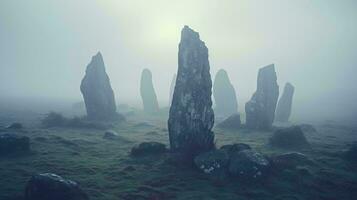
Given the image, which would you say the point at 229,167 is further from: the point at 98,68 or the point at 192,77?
the point at 98,68

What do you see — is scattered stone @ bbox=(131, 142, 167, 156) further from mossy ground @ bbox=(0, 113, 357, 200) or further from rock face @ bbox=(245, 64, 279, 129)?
rock face @ bbox=(245, 64, 279, 129)

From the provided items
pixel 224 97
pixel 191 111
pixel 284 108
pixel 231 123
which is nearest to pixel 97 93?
pixel 231 123

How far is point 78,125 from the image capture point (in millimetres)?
49938

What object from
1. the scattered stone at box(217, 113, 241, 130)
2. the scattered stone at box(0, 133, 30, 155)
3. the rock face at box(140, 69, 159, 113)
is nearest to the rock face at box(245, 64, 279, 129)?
the scattered stone at box(217, 113, 241, 130)

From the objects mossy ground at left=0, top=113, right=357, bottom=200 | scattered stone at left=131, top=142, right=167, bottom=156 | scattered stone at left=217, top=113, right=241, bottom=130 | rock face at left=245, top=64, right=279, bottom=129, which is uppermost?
rock face at left=245, top=64, right=279, bottom=129

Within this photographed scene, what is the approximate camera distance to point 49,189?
1933 centimetres

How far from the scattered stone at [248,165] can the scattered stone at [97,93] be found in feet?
115

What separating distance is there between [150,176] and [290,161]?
11690 mm

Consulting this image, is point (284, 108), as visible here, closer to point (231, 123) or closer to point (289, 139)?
point (231, 123)

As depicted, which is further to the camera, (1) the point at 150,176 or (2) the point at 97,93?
(2) the point at 97,93

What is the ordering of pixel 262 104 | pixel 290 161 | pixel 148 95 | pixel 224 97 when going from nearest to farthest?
1. pixel 290 161
2. pixel 262 104
3. pixel 148 95
4. pixel 224 97

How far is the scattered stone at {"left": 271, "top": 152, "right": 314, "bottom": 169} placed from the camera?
91.4 ft

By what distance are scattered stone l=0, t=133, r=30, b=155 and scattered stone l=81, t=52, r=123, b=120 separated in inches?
1005

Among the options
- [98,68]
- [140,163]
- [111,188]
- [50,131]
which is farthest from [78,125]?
[111,188]
